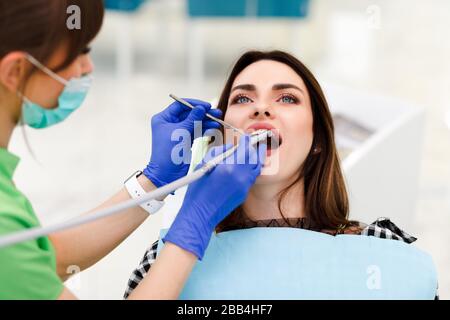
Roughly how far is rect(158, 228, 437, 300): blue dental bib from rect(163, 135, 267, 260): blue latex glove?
0.53 feet

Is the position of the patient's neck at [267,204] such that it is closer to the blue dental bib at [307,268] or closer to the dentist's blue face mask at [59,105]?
the blue dental bib at [307,268]

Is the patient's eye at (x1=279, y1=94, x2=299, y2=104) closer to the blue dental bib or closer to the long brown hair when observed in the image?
the long brown hair

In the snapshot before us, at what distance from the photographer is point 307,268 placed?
51.7 inches

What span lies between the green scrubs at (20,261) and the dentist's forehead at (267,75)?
0.59m

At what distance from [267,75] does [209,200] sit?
0.41 metres

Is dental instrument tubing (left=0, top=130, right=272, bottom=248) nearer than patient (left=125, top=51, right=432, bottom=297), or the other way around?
dental instrument tubing (left=0, top=130, right=272, bottom=248)

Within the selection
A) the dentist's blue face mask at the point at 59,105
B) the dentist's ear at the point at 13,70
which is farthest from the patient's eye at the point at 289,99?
the dentist's ear at the point at 13,70

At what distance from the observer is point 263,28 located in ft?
16.3

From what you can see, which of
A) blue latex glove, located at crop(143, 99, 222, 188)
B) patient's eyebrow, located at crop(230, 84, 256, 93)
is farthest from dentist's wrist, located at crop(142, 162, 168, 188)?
patient's eyebrow, located at crop(230, 84, 256, 93)

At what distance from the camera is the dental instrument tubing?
951 mm

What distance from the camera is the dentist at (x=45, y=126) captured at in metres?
0.99

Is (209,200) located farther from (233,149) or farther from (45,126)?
(45,126)

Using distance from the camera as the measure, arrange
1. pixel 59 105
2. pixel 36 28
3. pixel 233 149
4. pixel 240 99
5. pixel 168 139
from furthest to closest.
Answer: pixel 240 99 → pixel 168 139 → pixel 233 149 → pixel 59 105 → pixel 36 28

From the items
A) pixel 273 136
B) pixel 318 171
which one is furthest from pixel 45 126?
pixel 318 171
